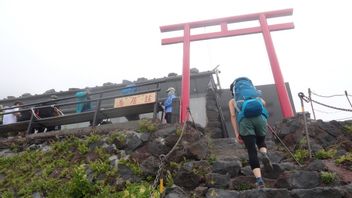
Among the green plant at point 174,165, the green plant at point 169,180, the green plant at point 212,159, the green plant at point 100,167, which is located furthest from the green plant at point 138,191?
the green plant at point 212,159

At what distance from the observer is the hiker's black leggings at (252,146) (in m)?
5.81

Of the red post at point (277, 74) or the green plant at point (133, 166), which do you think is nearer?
the green plant at point (133, 166)

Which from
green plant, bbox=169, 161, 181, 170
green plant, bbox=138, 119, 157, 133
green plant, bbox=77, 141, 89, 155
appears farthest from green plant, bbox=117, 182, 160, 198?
green plant, bbox=77, 141, 89, 155

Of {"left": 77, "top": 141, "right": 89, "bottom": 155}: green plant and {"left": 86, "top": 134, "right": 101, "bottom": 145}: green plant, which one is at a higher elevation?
{"left": 86, "top": 134, "right": 101, "bottom": 145}: green plant

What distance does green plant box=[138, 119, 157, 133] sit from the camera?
8.74m

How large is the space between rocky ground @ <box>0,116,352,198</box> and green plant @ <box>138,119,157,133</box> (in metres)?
0.03

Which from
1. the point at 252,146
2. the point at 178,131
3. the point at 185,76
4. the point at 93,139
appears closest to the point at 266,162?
the point at 252,146

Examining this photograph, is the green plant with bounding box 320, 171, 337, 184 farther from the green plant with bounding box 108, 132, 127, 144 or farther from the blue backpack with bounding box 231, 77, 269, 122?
the green plant with bounding box 108, 132, 127, 144

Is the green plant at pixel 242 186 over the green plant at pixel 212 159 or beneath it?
beneath

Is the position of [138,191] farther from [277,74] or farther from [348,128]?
[277,74]

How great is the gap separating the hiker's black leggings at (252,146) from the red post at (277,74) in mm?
3955

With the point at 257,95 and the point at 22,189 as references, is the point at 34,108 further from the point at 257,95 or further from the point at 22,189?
the point at 257,95

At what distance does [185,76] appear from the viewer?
11430 mm

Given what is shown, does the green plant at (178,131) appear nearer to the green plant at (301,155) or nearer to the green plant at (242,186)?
the green plant at (242,186)
